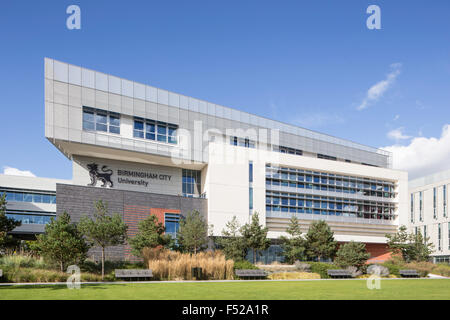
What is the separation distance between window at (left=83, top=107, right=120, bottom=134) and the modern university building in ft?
0.26

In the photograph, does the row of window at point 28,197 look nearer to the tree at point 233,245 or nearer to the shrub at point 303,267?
the tree at point 233,245

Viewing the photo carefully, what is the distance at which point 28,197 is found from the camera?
145 feet

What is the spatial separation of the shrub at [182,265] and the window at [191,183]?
11.7 metres

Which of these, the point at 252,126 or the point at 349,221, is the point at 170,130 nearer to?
the point at 252,126

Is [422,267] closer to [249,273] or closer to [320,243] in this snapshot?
[320,243]

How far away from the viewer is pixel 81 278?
19906 millimetres

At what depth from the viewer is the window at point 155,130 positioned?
33031 millimetres

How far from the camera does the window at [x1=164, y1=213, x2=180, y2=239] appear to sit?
107ft

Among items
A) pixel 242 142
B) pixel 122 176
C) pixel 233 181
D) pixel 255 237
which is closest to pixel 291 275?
pixel 255 237

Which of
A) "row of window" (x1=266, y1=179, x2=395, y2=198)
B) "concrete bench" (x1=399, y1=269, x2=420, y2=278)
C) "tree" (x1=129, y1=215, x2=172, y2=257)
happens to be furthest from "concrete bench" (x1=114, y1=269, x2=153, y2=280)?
"concrete bench" (x1=399, y1=269, x2=420, y2=278)

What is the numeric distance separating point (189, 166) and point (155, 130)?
15.8 feet

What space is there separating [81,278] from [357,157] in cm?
3914

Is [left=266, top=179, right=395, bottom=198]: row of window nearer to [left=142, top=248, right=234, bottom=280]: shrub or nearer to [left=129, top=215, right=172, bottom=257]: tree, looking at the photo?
[left=129, top=215, right=172, bottom=257]: tree

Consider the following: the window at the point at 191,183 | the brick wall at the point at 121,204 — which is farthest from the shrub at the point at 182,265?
the window at the point at 191,183
